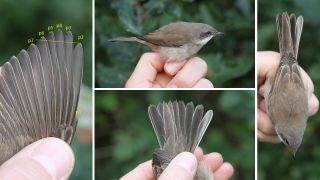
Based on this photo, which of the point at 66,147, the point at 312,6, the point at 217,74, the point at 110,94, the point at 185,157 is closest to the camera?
the point at 66,147

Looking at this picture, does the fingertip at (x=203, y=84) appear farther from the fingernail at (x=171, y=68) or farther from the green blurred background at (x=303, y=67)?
the green blurred background at (x=303, y=67)

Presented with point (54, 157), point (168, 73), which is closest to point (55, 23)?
point (168, 73)

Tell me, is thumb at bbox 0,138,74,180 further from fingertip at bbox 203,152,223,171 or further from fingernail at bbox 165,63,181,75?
→ fingertip at bbox 203,152,223,171

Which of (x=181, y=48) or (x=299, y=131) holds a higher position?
(x=181, y=48)

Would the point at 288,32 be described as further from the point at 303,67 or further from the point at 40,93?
the point at 40,93

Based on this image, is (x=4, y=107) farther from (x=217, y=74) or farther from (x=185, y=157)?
(x=217, y=74)

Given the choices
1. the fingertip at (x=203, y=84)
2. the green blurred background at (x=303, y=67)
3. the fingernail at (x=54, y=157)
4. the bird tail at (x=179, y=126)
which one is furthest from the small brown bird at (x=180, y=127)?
the fingernail at (x=54, y=157)

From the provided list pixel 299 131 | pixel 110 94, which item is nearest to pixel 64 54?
pixel 110 94

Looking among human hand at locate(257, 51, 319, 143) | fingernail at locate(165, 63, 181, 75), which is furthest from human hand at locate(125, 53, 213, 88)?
human hand at locate(257, 51, 319, 143)
